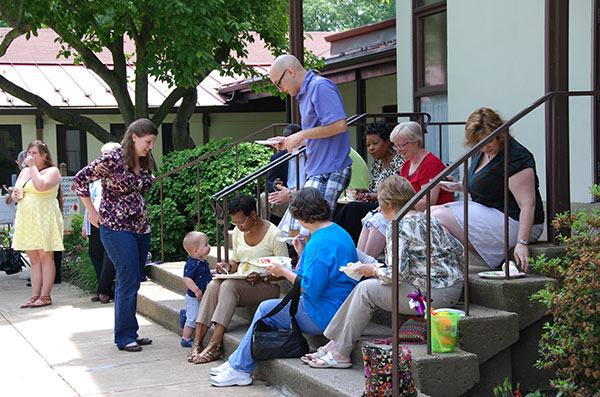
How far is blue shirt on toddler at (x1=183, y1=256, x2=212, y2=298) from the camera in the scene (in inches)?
248

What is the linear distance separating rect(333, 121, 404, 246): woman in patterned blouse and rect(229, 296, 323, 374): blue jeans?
1.12 metres

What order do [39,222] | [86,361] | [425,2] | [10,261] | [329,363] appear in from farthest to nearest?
1. [10,261]
2. [425,2]
3. [39,222]
4. [86,361]
5. [329,363]

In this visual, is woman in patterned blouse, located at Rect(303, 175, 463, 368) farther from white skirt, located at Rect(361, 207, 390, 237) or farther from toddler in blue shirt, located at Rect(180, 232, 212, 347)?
toddler in blue shirt, located at Rect(180, 232, 212, 347)

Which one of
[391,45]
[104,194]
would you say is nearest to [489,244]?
[104,194]

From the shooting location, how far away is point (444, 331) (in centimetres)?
425

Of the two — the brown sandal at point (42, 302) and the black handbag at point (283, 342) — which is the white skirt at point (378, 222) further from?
the brown sandal at point (42, 302)

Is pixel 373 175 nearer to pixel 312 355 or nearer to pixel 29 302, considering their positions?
pixel 312 355

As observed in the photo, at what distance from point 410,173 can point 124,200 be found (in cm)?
226

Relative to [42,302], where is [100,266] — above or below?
above

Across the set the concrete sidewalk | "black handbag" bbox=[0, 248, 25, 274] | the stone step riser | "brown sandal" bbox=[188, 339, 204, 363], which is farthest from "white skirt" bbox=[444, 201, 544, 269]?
"black handbag" bbox=[0, 248, 25, 274]

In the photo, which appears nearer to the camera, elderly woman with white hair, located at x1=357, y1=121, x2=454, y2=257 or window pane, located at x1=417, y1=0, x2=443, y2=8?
elderly woman with white hair, located at x1=357, y1=121, x2=454, y2=257

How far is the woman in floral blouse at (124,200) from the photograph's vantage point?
604 centimetres

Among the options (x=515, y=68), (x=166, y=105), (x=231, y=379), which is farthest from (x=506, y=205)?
(x=166, y=105)

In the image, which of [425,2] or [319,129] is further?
[425,2]
